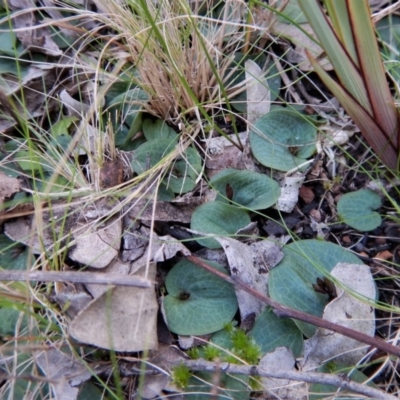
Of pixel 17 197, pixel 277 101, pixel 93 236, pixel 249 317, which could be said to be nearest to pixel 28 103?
pixel 17 197

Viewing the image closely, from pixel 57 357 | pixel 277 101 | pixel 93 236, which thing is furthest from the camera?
pixel 277 101

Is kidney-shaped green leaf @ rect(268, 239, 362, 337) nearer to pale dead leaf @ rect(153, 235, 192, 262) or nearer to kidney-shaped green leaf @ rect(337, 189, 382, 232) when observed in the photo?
kidney-shaped green leaf @ rect(337, 189, 382, 232)

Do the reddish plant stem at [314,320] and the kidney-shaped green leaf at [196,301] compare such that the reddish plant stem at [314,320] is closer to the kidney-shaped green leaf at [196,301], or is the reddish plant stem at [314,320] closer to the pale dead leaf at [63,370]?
the kidney-shaped green leaf at [196,301]

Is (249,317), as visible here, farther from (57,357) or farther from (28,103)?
(28,103)

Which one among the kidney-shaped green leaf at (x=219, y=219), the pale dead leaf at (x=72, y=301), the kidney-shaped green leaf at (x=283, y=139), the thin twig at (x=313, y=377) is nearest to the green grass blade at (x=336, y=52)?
the kidney-shaped green leaf at (x=283, y=139)

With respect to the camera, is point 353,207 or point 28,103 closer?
point 353,207

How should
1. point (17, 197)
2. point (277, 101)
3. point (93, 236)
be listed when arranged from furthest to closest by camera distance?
point (277, 101)
point (17, 197)
point (93, 236)

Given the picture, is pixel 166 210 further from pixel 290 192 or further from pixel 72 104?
pixel 72 104
